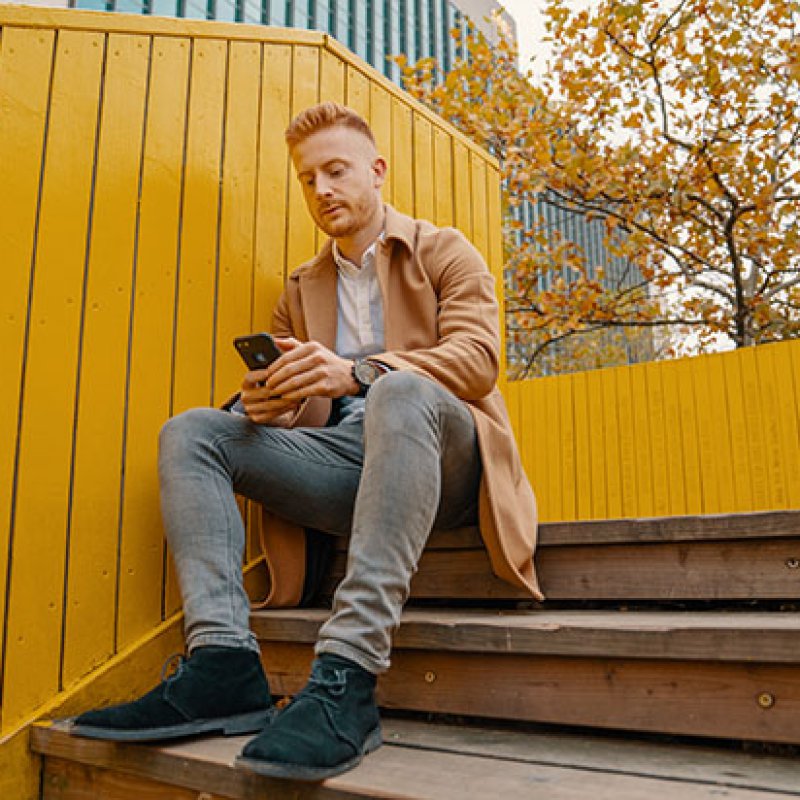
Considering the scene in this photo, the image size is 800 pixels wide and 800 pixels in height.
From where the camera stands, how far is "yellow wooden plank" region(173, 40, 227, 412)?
5.99 feet

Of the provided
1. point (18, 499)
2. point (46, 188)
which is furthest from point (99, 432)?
point (46, 188)

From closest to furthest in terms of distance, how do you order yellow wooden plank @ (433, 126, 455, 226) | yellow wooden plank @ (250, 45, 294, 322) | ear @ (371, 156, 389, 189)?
ear @ (371, 156, 389, 189), yellow wooden plank @ (250, 45, 294, 322), yellow wooden plank @ (433, 126, 455, 226)

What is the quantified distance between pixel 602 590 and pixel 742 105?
5899 mm

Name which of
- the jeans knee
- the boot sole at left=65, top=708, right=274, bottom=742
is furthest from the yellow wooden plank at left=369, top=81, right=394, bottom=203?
the boot sole at left=65, top=708, right=274, bottom=742

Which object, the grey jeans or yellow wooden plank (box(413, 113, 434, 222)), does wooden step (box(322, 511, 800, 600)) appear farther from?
yellow wooden plank (box(413, 113, 434, 222))

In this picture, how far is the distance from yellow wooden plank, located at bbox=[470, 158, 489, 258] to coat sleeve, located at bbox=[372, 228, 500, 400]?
3.30 feet

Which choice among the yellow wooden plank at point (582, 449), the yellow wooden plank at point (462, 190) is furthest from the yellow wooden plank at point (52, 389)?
the yellow wooden plank at point (582, 449)

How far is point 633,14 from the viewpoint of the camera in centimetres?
527

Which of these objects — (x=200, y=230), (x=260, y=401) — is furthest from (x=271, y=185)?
(x=260, y=401)

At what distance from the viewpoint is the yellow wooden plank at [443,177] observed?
2.71m

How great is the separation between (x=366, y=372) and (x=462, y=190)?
5.11ft

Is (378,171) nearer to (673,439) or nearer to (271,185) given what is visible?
(271,185)

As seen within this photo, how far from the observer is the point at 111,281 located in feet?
5.57

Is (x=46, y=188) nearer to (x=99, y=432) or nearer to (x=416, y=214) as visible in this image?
(x=99, y=432)
